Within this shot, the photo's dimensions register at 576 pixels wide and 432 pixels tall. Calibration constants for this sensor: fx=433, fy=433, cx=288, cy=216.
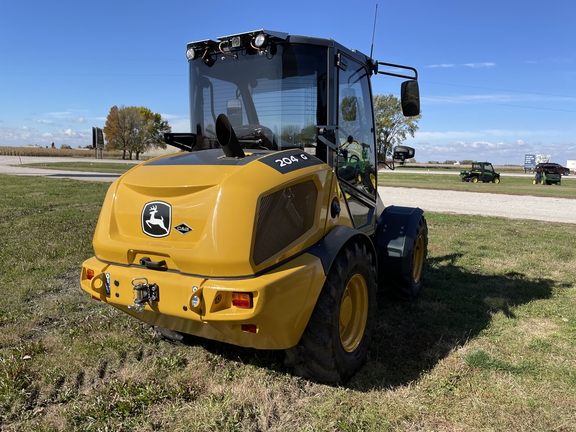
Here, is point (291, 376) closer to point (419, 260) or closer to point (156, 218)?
point (156, 218)

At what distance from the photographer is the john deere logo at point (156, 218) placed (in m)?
2.70

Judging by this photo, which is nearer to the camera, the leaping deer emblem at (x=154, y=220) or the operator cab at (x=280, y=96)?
the leaping deer emblem at (x=154, y=220)

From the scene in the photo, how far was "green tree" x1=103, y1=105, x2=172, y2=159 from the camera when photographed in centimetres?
6078

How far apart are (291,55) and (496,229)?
8.38m

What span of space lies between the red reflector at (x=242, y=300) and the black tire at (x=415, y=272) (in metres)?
2.51

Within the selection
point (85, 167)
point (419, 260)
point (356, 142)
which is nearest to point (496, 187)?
point (419, 260)

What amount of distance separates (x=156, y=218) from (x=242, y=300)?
781 mm

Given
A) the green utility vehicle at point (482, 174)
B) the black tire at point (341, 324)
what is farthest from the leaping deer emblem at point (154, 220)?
the green utility vehicle at point (482, 174)

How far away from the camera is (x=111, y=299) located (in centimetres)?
287

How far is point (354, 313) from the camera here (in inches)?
137

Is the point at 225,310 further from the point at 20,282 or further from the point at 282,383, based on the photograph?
the point at 20,282

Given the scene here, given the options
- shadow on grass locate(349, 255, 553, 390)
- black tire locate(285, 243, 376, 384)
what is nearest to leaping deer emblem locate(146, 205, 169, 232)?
black tire locate(285, 243, 376, 384)

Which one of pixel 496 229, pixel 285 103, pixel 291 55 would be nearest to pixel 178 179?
pixel 285 103

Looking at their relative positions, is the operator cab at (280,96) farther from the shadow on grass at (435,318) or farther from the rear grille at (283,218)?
→ the shadow on grass at (435,318)
